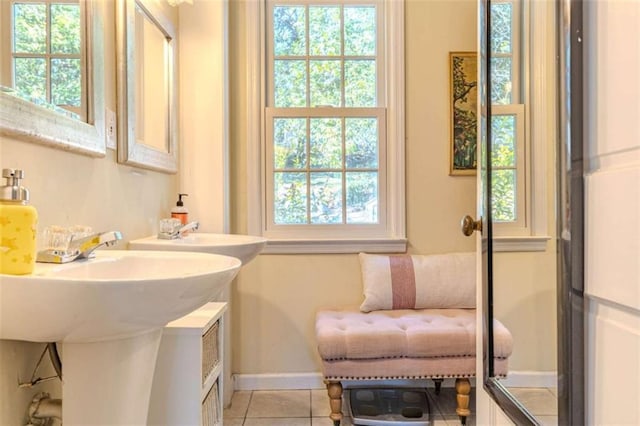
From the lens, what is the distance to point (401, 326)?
1838 millimetres

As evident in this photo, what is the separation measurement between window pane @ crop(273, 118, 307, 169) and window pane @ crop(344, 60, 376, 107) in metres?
0.31

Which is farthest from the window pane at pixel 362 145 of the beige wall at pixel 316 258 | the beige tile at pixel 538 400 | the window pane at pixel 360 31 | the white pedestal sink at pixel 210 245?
the beige tile at pixel 538 400

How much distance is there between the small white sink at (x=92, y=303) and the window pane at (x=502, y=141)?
789 mm

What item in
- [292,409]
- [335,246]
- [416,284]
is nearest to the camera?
[292,409]

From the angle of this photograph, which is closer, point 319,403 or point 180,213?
point 180,213

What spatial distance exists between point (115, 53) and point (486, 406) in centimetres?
158

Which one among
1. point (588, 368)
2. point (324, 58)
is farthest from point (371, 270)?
point (588, 368)

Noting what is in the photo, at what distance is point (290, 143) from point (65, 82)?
52.7 inches

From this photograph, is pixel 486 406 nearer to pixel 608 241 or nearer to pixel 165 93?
pixel 608 241

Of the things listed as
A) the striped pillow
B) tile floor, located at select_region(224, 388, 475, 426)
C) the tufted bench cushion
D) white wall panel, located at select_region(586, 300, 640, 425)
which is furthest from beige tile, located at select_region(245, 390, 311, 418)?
white wall panel, located at select_region(586, 300, 640, 425)

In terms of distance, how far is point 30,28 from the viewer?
920 mm

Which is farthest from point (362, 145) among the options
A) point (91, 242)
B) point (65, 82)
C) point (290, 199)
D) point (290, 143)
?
point (91, 242)

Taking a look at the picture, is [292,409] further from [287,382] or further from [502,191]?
[502,191]

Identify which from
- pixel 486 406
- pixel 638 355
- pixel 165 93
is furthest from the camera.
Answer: pixel 165 93
